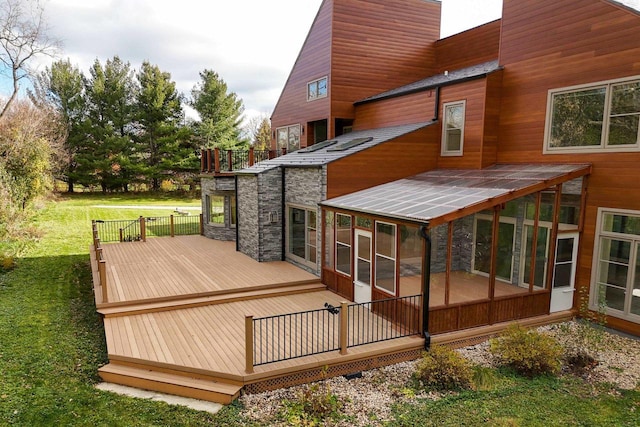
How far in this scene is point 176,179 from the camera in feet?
121

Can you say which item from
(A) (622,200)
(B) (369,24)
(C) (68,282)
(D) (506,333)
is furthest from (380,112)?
(C) (68,282)

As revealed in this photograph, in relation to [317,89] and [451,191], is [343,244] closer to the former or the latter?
[451,191]

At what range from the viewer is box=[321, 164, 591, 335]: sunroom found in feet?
25.7

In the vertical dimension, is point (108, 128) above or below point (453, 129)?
above

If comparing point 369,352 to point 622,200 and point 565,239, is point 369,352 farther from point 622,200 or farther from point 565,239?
point 622,200

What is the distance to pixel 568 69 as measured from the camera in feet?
29.3

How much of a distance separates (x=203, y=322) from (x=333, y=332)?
2.91 meters

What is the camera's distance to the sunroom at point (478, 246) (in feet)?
25.7

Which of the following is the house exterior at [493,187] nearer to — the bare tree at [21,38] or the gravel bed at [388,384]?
the gravel bed at [388,384]

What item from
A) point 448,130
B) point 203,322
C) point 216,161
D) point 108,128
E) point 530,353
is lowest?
point 203,322

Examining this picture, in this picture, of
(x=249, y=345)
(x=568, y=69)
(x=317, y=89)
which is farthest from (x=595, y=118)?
(x=317, y=89)

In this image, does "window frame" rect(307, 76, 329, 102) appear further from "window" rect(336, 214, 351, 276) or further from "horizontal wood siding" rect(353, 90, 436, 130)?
"window" rect(336, 214, 351, 276)

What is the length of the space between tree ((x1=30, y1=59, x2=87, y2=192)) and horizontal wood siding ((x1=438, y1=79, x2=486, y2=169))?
3308cm

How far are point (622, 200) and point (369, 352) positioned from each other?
6193mm
